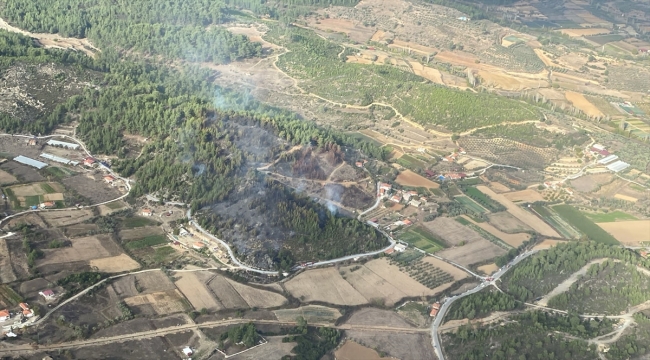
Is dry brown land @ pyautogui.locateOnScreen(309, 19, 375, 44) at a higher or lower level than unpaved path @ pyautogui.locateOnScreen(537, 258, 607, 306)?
higher

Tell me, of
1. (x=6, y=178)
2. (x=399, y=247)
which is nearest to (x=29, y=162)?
(x=6, y=178)

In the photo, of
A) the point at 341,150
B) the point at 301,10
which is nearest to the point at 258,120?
the point at 341,150

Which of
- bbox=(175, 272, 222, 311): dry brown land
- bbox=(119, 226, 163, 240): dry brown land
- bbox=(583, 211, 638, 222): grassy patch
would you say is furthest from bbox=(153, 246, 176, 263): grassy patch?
bbox=(583, 211, 638, 222): grassy patch

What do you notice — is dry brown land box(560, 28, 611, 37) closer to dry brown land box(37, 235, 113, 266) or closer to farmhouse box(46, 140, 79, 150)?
farmhouse box(46, 140, 79, 150)

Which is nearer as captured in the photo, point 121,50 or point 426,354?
point 426,354

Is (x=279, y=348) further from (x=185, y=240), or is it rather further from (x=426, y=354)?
(x=185, y=240)

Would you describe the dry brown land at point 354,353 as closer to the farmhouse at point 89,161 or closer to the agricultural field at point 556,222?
the agricultural field at point 556,222

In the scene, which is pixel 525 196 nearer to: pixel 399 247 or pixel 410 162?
pixel 410 162
